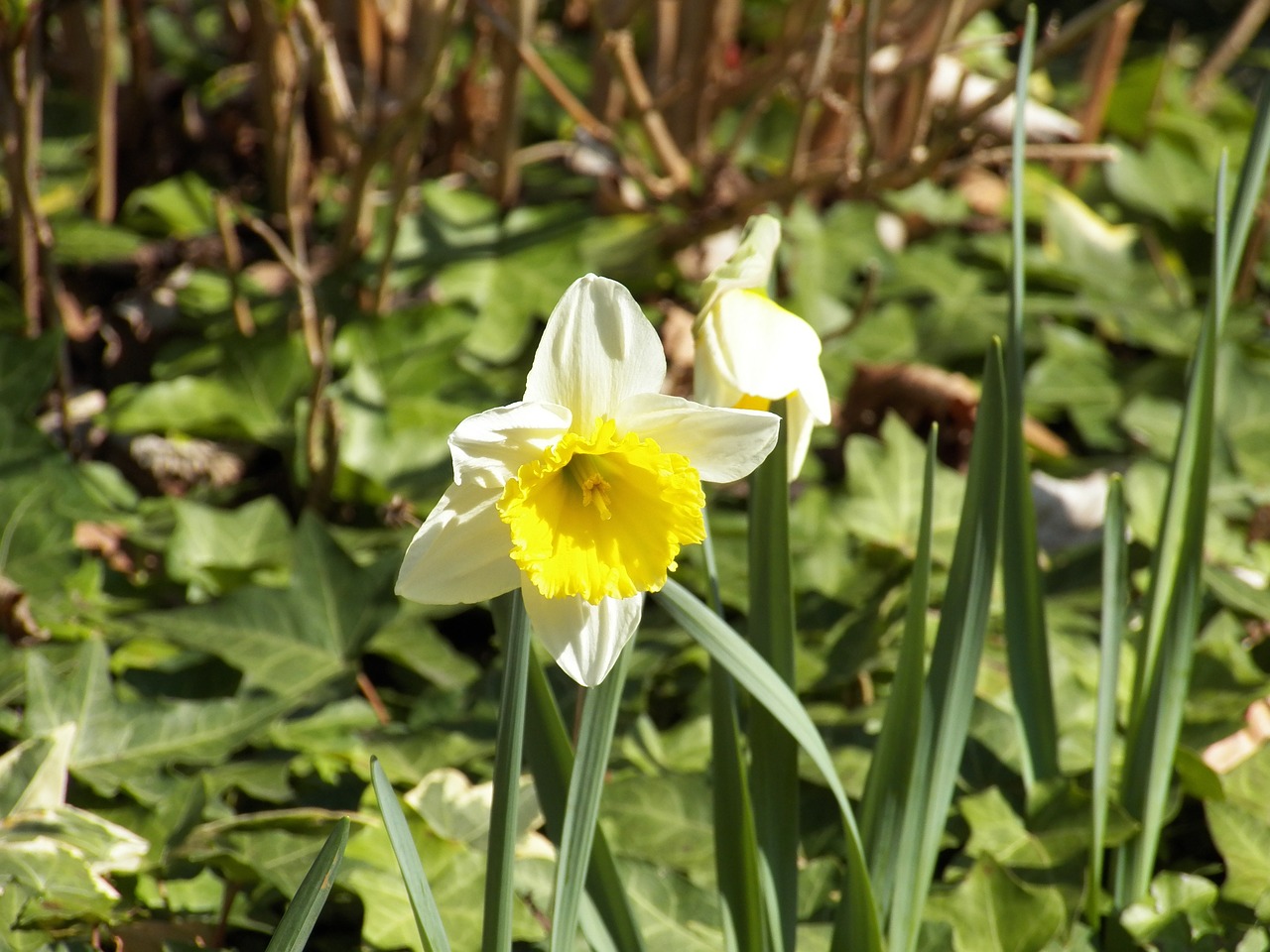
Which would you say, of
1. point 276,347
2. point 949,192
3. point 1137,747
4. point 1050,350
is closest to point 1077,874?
point 1137,747

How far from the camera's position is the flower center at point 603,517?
755mm

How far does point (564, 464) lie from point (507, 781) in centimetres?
22

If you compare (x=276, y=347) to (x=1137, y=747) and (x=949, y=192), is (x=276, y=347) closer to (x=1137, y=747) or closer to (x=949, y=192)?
(x=1137, y=747)

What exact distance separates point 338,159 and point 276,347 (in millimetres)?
650

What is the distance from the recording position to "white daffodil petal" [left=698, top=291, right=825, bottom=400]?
0.84 metres

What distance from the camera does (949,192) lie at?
271 centimetres

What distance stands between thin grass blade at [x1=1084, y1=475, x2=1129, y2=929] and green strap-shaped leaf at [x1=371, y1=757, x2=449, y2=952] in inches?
25.2

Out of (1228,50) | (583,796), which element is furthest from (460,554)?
(1228,50)

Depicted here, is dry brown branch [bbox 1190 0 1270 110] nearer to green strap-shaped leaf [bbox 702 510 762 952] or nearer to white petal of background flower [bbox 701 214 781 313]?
white petal of background flower [bbox 701 214 781 313]

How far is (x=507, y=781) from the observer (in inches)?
31.4

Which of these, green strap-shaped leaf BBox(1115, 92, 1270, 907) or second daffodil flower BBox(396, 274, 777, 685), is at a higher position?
second daffodil flower BBox(396, 274, 777, 685)

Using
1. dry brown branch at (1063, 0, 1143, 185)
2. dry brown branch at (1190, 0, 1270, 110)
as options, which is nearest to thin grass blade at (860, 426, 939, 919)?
dry brown branch at (1063, 0, 1143, 185)

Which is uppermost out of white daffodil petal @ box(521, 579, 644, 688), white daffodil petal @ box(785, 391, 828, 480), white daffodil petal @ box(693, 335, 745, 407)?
white daffodil petal @ box(693, 335, 745, 407)

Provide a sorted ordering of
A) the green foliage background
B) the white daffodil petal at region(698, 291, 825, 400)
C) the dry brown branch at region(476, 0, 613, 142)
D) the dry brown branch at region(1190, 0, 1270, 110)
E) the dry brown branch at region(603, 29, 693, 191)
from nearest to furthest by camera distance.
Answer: the white daffodil petal at region(698, 291, 825, 400) < the green foliage background < the dry brown branch at region(476, 0, 613, 142) < the dry brown branch at region(603, 29, 693, 191) < the dry brown branch at region(1190, 0, 1270, 110)
